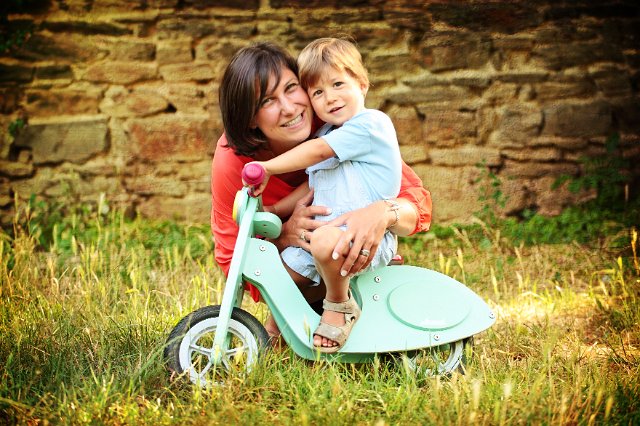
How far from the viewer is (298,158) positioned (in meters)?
2.40

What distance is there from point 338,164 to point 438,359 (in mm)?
787

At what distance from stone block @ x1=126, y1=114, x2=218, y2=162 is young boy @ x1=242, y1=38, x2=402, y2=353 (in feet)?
7.12

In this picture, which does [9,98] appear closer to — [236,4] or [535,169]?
[236,4]

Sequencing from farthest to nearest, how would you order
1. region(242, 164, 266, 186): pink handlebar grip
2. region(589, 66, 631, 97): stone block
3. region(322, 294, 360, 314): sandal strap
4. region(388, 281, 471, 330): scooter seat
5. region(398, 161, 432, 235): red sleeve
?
1. region(589, 66, 631, 97): stone block
2. region(398, 161, 432, 235): red sleeve
3. region(388, 281, 471, 330): scooter seat
4. region(322, 294, 360, 314): sandal strap
5. region(242, 164, 266, 186): pink handlebar grip

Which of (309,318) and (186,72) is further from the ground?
(186,72)

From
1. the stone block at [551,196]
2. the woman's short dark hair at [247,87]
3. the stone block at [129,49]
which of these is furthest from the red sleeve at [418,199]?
the stone block at [129,49]

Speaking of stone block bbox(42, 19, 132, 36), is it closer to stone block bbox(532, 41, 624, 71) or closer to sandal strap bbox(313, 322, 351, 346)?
stone block bbox(532, 41, 624, 71)

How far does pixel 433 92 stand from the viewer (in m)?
4.59

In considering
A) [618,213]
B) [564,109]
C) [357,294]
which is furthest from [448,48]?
[357,294]

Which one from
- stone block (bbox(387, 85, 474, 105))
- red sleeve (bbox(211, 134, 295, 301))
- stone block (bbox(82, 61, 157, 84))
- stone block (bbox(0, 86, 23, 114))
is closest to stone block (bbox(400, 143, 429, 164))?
stone block (bbox(387, 85, 474, 105))

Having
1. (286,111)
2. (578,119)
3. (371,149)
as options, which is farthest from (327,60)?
(578,119)

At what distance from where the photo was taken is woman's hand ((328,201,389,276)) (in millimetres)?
2367

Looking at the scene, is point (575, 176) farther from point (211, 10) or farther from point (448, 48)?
point (211, 10)

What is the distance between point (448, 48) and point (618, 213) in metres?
1.52
